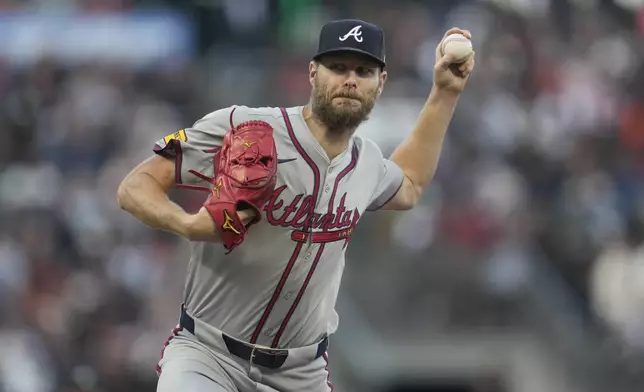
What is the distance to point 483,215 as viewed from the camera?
12195 millimetres

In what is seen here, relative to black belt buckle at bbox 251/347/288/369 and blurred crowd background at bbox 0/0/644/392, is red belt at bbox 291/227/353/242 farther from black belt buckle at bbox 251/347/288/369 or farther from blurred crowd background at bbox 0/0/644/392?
blurred crowd background at bbox 0/0/644/392

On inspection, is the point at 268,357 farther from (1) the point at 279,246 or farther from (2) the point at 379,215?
(2) the point at 379,215

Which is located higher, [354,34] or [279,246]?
[354,34]

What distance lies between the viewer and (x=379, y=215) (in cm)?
1191

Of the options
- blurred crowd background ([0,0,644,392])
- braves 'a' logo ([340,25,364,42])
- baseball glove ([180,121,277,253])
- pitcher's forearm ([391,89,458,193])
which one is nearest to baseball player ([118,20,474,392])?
braves 'a' logo ([340,25,364,42])

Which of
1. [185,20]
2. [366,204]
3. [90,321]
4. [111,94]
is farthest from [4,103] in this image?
[366,204]

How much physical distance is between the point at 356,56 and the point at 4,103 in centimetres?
883

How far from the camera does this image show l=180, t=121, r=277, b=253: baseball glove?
450cm

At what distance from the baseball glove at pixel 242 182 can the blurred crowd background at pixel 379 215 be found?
5465 mm

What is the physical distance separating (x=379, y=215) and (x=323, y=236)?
679cm

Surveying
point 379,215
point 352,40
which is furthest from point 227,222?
point 379,215

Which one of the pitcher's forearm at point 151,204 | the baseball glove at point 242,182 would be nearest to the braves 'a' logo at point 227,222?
the baseball glove at point 242,182

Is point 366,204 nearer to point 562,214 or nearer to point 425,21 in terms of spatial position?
point 562,214

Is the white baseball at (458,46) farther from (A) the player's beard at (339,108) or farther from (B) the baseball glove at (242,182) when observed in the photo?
(B) the baseball glove at (242,182)
